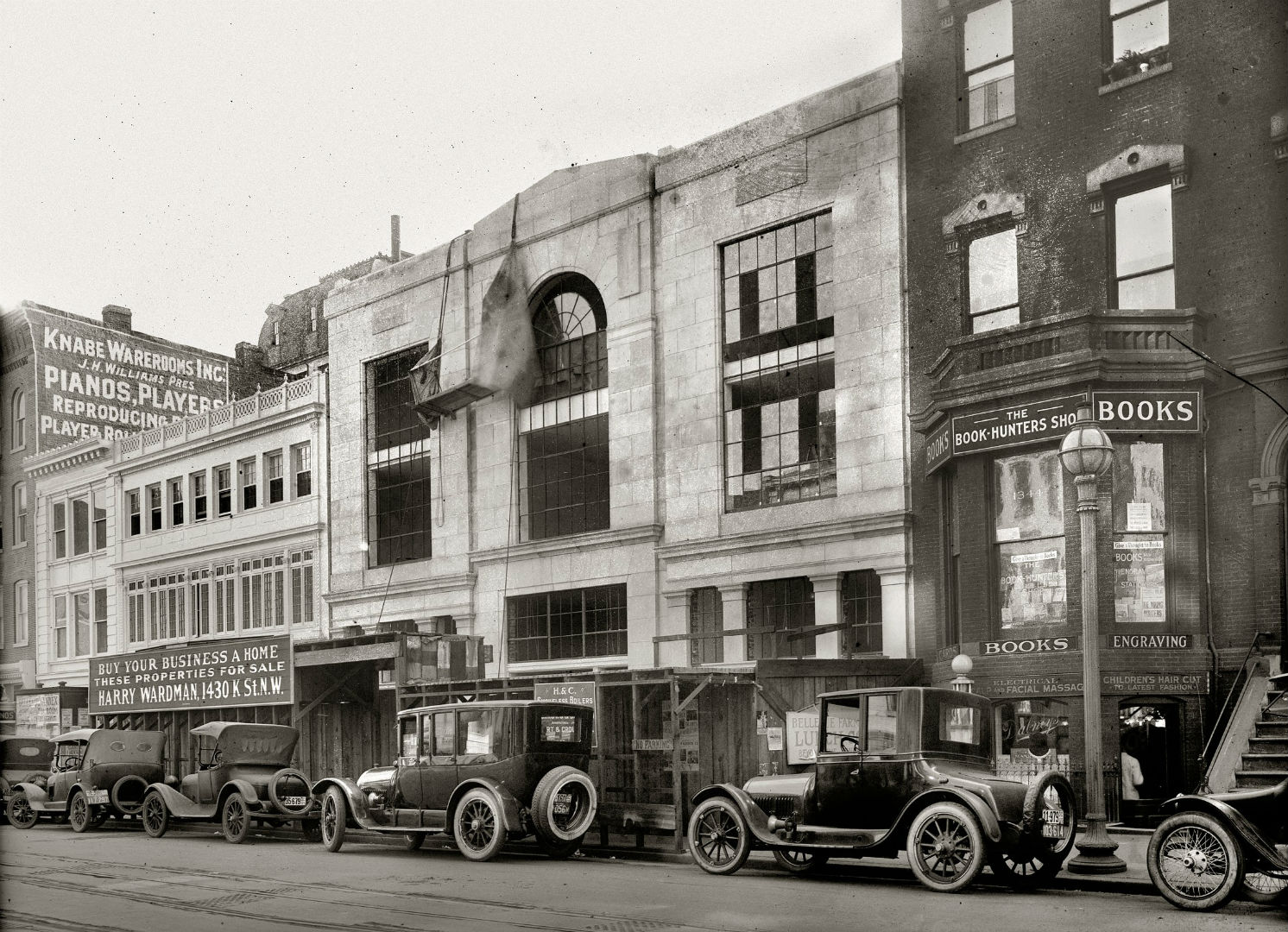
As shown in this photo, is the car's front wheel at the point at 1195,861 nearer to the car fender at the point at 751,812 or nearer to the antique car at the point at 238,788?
the car fender at the point at 751,812

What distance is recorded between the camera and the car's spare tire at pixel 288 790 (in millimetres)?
21500

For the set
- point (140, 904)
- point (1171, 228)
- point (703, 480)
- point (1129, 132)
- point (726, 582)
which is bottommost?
point (140, 904)

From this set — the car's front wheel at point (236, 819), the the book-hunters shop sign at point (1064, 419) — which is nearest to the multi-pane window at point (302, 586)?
the car's front wheel at point (236, 819)

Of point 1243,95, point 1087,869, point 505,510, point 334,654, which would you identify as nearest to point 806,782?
point 1087,869

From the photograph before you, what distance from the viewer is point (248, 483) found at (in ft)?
111

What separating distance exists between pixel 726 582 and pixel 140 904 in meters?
14.3

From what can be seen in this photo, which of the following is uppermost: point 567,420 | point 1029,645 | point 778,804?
point 567,420

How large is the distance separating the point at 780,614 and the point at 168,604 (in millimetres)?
16074

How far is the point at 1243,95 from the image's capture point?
18.3 m

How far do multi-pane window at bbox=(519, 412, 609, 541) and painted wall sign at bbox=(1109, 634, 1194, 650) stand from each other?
12.6 metres

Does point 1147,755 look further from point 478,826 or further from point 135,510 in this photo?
point 135,510

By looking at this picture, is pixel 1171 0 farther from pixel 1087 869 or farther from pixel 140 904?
pixel 140 904

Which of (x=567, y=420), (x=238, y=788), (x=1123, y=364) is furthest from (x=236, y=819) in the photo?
(x=1123, y=364)

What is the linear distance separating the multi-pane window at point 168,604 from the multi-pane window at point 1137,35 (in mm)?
23729
